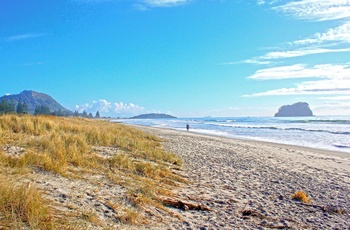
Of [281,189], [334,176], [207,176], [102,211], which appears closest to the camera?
[102,211]

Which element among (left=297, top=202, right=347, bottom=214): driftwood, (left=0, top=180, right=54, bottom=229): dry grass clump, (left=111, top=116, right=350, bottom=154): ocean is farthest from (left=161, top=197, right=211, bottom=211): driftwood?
(left=111, top=116, right=350, bottom=154): ocean

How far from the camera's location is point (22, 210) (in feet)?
12.5

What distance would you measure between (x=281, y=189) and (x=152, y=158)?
496cm

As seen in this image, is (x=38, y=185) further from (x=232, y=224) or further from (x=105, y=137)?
(x=105, y=137)

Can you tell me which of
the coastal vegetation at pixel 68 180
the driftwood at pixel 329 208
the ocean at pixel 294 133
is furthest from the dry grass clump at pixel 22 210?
the ocean at pixel 294 133

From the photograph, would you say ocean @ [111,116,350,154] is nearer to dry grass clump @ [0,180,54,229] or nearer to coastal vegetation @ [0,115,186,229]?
coastal vegetation @ [0,115,186,229]

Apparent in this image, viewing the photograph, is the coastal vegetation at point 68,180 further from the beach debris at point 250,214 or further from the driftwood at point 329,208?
the driftwood at point 329,208

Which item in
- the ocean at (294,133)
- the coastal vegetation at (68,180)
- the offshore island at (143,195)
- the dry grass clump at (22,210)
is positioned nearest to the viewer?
the dry grass clump at (22,210)

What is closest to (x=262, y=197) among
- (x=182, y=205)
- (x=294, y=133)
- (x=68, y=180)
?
(x=182, y=205)

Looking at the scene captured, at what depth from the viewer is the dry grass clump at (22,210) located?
355 cm

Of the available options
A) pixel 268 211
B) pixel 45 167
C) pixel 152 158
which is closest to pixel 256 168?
pixel 152 158

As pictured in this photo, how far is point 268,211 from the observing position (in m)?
6.33

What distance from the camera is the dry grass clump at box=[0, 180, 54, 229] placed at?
11.7ft

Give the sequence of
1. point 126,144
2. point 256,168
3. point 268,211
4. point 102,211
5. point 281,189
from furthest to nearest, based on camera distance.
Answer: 1. point 126,144
2. point 256,168
3. point 281,189
4. point 268,211
5. point 102,211
